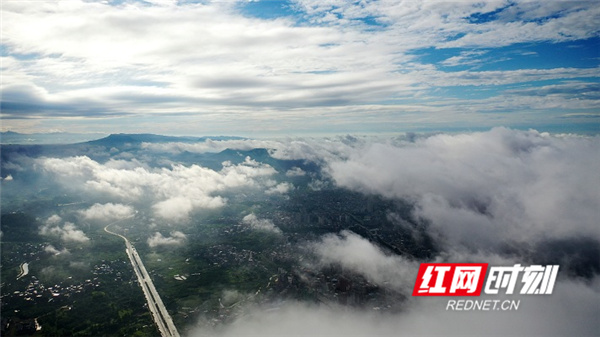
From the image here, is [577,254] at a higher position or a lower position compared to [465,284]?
lower

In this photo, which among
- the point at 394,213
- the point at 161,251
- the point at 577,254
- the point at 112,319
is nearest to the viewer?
the point at 112,319

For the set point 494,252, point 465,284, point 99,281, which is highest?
point 465,284

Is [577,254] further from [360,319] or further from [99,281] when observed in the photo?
[99,281]

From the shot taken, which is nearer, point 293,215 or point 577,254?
point 577,254

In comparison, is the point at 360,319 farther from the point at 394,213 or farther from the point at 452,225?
the point at 394,213

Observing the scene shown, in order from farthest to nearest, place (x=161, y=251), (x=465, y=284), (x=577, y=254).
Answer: (x=161, y=251), (x=577, y=254), (x=465, y=284)

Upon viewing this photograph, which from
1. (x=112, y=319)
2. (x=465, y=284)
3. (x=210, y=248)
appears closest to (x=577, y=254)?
(x=465, y=284)
